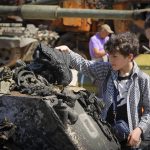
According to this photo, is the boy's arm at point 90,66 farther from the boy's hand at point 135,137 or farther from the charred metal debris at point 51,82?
the boy's hand at point 135,137

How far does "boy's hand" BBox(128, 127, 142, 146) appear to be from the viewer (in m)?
4.07

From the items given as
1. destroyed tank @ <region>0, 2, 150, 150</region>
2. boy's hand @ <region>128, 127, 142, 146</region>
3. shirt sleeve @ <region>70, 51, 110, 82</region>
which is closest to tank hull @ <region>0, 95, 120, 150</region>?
destroyed tank @ <region>0, 2, 150, 150</region>

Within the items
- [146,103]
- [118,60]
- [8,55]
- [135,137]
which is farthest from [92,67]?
[8,55]

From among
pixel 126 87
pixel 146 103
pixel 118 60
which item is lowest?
pixel 146 103

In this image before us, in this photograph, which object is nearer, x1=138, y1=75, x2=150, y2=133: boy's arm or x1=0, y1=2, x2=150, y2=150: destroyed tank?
x1=0, y1=2, x2=150, y2=150: destroyed tank

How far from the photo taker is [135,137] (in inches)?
160

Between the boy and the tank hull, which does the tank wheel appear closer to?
the boy

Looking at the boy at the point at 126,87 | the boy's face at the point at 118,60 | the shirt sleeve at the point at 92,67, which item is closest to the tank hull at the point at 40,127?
the boy at the point at 126,87

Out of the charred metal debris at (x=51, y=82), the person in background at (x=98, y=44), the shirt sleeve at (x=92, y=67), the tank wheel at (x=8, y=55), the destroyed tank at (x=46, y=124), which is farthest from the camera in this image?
the tank wheel at (x=8, y=55)

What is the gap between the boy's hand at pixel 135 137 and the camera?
4066mm

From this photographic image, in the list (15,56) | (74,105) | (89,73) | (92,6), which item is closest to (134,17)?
(89,73)

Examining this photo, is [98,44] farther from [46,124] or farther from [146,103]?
[46,124]

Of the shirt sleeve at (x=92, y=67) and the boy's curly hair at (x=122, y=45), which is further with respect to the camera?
the shirt sleeve at (x=92, y=67)

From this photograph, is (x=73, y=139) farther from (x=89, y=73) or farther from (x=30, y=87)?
(x=89, y=73)
